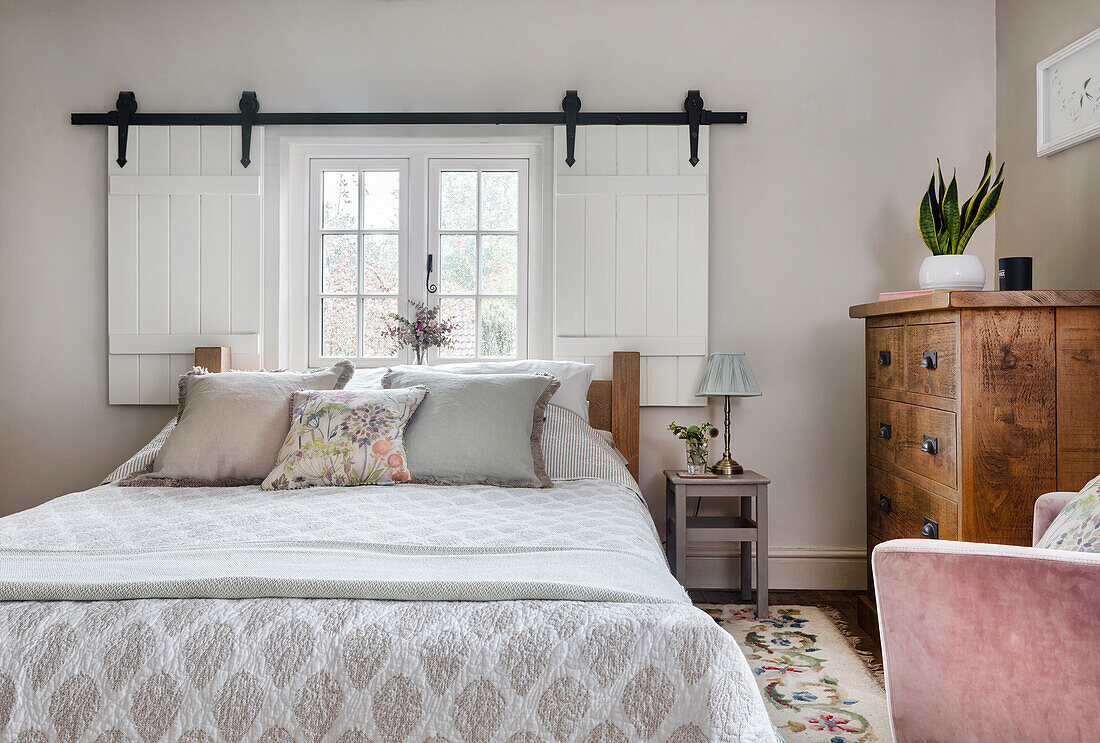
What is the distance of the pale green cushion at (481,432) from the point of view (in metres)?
2.19

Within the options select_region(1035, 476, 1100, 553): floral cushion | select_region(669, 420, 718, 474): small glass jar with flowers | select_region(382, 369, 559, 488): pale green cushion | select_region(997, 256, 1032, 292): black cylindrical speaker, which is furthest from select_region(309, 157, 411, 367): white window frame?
select_region(1035, 476, 1100, 553): floral cushion

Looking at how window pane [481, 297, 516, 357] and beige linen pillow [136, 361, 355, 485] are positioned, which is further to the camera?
window pane [481, 297, 516, 357]

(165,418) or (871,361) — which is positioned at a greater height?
(871,361)

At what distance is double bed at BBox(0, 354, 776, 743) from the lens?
0.99 metres

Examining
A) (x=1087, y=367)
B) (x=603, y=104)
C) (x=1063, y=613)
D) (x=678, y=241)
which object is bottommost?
(x=1063, y=613)

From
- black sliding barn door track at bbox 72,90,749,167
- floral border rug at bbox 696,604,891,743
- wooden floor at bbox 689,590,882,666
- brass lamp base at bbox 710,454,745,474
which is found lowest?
floral border rug at bbox 696,604,891,743

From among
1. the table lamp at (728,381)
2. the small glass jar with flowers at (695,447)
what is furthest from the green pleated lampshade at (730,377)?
the small glass jar with flowers at (695,447)

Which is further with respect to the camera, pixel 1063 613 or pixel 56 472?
pixel 56 472

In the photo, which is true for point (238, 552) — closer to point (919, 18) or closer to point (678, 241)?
point (678, 241)

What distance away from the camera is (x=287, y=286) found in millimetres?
3121

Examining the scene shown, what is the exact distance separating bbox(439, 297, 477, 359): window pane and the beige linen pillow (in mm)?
829

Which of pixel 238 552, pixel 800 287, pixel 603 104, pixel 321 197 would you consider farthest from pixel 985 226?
pixel 238 552

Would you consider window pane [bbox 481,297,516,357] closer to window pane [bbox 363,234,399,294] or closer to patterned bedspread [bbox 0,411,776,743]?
window pane [bbox 363,234,399,294]

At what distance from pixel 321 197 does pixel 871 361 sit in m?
2.37
